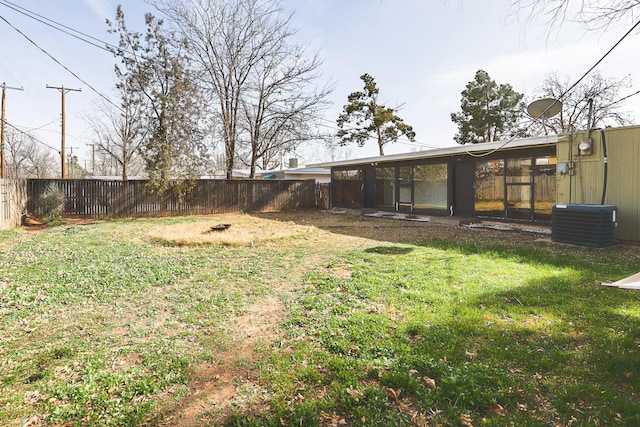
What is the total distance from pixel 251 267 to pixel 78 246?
4.08 metres

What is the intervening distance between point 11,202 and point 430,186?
13.2 m

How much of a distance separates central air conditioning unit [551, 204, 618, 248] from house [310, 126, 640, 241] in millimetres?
641

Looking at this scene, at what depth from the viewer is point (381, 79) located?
23109mm

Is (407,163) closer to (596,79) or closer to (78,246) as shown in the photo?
(78,246)

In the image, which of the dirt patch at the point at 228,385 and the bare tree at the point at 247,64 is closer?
the dirt patch at the point at 228,385

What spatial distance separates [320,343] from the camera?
277 cm

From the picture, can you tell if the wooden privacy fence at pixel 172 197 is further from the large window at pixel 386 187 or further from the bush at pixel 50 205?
the large window at pixel 386 187

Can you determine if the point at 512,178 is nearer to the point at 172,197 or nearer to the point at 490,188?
the point at 490,188

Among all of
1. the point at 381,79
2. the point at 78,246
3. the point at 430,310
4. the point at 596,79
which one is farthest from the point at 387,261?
the point at 596,79

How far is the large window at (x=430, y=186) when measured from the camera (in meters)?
11.8

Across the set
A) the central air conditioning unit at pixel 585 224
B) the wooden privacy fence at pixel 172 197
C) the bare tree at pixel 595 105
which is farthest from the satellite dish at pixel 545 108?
the bare tree at pixel 595 105

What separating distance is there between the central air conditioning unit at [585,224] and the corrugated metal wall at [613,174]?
1.20ft

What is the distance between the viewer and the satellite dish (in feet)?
25.0

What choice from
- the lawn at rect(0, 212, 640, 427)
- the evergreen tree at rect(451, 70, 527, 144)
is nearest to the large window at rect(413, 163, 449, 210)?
the lawn at rect(0, 212, 640, 427)
